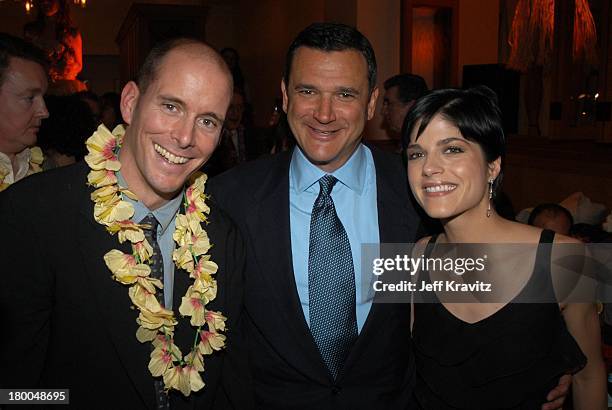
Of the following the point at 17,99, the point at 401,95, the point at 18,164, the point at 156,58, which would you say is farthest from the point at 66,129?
the point at 401,95

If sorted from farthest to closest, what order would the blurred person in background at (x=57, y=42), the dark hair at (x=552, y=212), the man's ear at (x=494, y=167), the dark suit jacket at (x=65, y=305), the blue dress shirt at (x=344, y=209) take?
1. the blurred person in background at (x=57, y=42)
2. the dark hair at (x=552, y=212)
3. the blue dress shirt at (x=344, y=209)
4. the man's ear at (x=494, y=167)
5. the dark suit jacket at (x=65, y=305)

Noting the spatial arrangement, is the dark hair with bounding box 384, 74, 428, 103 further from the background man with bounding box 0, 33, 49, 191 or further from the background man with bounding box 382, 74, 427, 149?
the background man with bounding box 0, 33, 49, 191

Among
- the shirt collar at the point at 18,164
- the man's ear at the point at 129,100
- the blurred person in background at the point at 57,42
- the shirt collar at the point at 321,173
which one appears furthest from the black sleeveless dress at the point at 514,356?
the blurred person in background at the point at 57,42

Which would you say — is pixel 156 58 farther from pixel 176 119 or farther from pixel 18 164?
pixel 18 164

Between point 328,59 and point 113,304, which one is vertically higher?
point 328,59

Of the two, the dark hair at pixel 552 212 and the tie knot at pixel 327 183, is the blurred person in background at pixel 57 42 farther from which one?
the tie knot at pixel 327 183

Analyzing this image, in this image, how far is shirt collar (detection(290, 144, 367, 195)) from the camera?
6.97 feet

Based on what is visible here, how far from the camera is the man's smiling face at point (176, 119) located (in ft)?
5.50

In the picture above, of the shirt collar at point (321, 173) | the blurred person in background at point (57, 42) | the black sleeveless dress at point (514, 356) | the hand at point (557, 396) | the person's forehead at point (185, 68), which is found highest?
the blurred person in background at point (57, 42)

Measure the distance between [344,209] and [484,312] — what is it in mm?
593

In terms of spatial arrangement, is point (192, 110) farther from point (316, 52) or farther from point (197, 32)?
point (197, 32)

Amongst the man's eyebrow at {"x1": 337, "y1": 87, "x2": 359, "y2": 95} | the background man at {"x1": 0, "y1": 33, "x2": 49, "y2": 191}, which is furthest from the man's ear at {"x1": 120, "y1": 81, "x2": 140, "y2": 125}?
the background man at {"x1": 0, "y1": 33, "x2": 49, "y2": 191}

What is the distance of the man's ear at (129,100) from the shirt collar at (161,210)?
0.59 feet

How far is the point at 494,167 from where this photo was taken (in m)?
1.94
